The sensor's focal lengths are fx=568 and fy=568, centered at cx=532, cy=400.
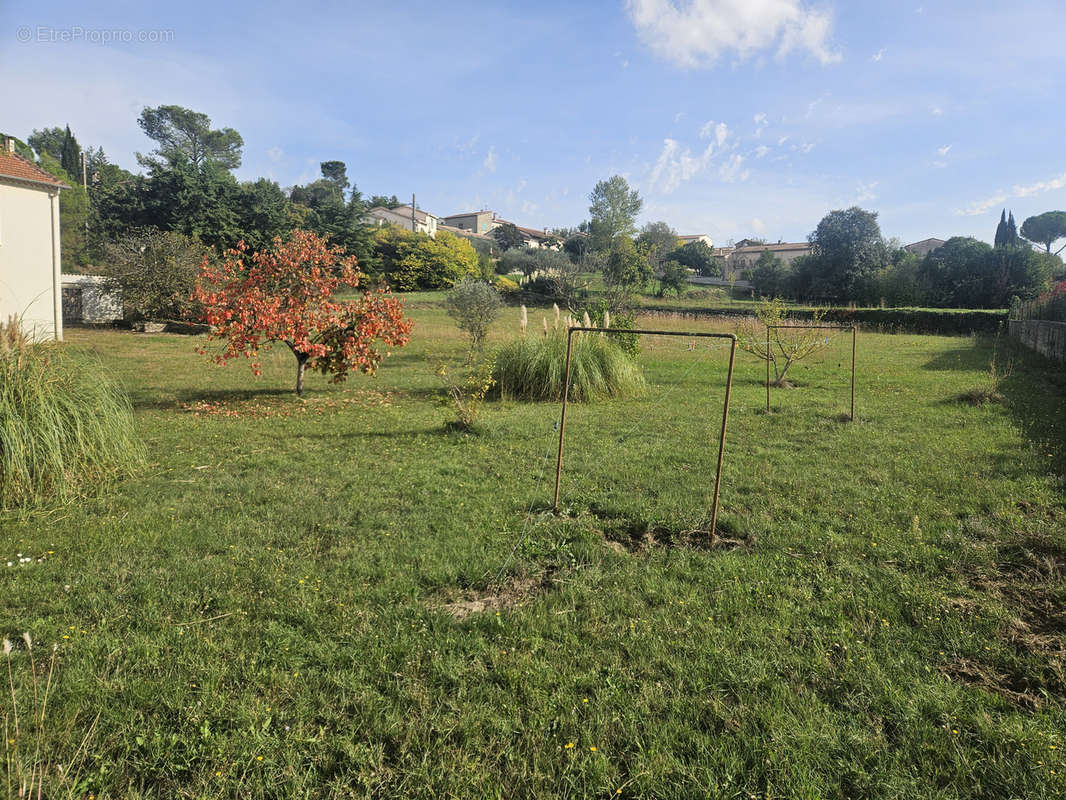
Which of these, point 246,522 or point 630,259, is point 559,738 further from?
point 630,259

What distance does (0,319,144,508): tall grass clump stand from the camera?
178 inches

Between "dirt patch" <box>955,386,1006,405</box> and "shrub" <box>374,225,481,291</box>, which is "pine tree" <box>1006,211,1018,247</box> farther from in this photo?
"dirt patch" <box>955,386,1006,405</box>

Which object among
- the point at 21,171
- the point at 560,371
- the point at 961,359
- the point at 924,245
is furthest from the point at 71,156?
the point at 924,245

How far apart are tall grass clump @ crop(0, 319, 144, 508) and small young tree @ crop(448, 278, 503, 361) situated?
10.9 meters

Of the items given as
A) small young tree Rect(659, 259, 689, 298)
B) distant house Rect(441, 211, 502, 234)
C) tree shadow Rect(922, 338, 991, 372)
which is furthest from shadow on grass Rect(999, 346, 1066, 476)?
distant house Rect(441, 211, 502, 234)

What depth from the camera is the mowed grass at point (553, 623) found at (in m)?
2.22

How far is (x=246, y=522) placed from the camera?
4406 mm

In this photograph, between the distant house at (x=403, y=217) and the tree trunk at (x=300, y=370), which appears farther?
the distant house at (x=403, y=217)

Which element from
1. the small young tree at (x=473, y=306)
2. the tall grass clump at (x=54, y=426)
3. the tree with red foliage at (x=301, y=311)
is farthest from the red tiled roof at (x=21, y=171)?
the tall grass clump at (x=54, y=426)

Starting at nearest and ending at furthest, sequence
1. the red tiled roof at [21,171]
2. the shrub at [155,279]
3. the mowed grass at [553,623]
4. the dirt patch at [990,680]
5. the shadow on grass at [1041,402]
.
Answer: the mowed grass at [553,623]
the dirt patch at [990,680]
the shadow on grass at [1041,402]
the red tiled roof at [21,171]
the shrub at [155,279]

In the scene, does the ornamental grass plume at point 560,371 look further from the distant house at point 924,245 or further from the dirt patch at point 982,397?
the distant house at point 924,245

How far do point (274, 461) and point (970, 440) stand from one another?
8.24m

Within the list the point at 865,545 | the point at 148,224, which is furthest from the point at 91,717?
the point at 148,224

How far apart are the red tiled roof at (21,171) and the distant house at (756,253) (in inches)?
2707
